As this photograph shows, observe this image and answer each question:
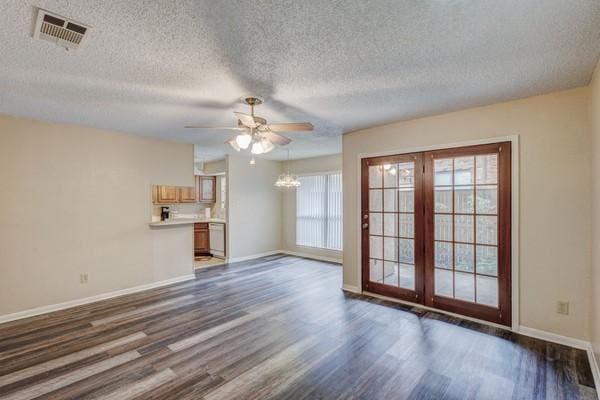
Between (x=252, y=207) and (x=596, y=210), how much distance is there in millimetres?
5932

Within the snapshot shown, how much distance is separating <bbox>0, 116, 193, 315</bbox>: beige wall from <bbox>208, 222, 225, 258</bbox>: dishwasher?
5.93 ft

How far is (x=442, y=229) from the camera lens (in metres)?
3.66

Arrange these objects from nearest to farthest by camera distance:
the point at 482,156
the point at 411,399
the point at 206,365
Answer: the point at 411,399, the point at 206,365, the point at 482,156

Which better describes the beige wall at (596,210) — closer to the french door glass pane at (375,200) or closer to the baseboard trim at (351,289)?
the french door glass pane at (375,200)

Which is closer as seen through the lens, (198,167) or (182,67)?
(182,67)

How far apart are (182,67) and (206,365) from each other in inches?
100

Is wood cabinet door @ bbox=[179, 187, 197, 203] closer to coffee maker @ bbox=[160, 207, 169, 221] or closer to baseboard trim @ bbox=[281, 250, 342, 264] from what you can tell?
coffee maker @ bbox=[160, 207, 169, 221]

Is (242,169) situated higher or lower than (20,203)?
higher

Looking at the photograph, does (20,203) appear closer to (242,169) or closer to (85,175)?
(85,175)

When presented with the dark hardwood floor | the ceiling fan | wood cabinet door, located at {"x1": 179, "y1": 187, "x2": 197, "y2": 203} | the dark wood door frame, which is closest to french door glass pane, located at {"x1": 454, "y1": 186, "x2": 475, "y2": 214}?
the dark wood door frame

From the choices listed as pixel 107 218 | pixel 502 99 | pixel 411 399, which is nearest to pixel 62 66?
pixel 107 218

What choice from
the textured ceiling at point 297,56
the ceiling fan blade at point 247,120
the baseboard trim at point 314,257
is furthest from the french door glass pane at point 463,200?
the baseboard trim at point 314,257

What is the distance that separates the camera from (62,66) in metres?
2.32

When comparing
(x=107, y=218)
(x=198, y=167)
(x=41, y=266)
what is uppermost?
(x=198, y=167)
